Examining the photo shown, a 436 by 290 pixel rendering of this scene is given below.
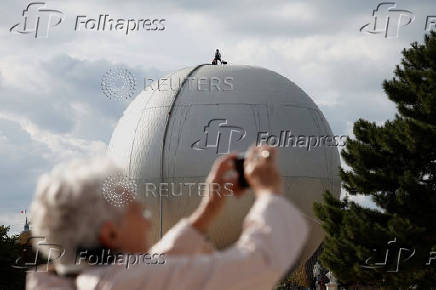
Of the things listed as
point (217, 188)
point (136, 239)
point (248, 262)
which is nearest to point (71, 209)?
point (136, 239)

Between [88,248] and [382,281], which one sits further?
[382,281]

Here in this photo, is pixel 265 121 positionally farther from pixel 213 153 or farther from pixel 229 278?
pixel 229 278

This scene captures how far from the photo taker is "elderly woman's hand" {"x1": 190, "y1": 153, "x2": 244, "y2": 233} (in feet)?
9.62

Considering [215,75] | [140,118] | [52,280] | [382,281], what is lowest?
[382,281]

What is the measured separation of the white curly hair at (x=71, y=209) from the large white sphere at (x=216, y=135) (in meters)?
27.1

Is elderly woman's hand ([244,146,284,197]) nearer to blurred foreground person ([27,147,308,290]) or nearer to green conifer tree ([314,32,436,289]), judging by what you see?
blurred foreground person ([27,147,308,290])

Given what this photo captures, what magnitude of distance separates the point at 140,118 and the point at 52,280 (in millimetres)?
→ 30704

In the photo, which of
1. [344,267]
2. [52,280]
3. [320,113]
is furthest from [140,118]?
[52,280]

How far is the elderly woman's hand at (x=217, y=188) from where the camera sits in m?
2.93

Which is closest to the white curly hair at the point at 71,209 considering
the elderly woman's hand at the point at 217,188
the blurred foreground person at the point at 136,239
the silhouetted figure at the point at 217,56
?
the blurred foreground person at the point at 136,239

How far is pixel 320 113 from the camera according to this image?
3462cm

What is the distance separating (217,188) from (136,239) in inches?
31.2

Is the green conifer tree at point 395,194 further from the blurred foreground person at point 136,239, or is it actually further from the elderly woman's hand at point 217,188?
the blurred foreground person at point 136,239

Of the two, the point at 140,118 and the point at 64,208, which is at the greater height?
the point at 140,118
